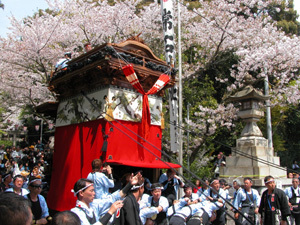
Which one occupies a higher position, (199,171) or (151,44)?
(151,44)

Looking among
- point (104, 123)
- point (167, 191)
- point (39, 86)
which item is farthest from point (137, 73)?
point (39, 86)

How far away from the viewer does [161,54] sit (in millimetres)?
16500

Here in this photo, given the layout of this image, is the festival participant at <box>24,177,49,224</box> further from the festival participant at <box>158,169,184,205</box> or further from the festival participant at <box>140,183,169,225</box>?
the festival participant at <box>158,169,184,205</box>

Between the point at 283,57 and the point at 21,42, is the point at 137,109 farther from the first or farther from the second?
the point at 283,57

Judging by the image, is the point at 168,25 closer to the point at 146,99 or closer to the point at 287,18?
the point at 146,99

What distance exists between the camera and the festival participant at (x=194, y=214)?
5.34 m

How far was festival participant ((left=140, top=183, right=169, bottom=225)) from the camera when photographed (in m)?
5.07

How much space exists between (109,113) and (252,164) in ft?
19.7

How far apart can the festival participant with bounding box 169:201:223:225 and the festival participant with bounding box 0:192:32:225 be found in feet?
13.1

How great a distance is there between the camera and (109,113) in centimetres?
666

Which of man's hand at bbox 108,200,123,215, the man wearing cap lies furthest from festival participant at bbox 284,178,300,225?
man's hand at bbox 108,200,123,215

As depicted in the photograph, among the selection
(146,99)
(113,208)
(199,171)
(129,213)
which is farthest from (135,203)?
(199,171)

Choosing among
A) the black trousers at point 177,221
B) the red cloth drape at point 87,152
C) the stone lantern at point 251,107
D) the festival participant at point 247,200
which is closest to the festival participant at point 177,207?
the black trousers at point 177,221

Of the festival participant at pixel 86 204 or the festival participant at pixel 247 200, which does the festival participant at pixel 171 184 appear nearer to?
the festival participant at pixel 247 200
